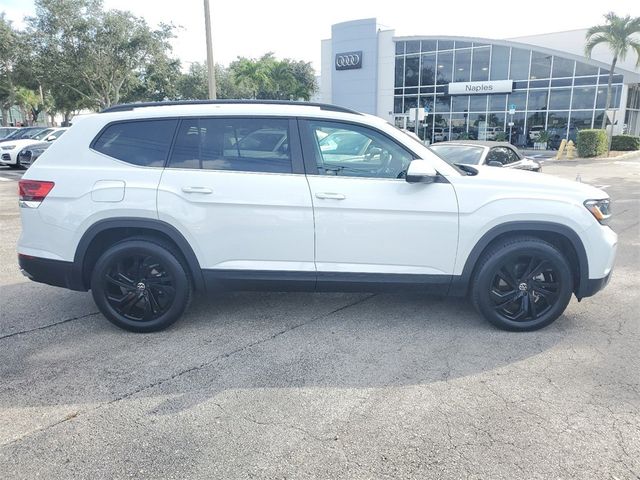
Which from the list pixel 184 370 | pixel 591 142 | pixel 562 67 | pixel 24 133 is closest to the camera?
pixel 184 370

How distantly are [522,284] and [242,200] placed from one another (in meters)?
2.42

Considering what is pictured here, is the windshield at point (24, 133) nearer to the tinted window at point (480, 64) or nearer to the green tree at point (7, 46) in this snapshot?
the green tree at point (7, 46)

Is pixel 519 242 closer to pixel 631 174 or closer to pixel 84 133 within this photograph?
pixel 84 133

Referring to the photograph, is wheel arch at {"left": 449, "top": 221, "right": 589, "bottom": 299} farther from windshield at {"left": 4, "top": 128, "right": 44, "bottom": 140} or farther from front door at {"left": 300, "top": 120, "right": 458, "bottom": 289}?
windshield at {"left": 4, "top": 128, "right": 44, "bottom": 140}

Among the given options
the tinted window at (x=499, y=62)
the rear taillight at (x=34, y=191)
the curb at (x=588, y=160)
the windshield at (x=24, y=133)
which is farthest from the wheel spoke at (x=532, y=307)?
the tinted window at (x=499, y=62)

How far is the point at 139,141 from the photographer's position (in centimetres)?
396

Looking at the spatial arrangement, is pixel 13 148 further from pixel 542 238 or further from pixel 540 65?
pixel 540 65

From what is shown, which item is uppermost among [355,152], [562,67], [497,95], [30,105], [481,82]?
[30,105]

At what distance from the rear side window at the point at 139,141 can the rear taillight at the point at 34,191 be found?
498 millimetres

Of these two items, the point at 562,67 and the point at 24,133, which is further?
the point at 562,67

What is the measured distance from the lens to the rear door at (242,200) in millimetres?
3807

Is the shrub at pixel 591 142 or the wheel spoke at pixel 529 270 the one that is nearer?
the wheel spoke at pixel 529 270

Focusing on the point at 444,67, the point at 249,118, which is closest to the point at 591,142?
the point at 444,67

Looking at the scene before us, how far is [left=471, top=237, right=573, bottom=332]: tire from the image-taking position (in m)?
3.92
